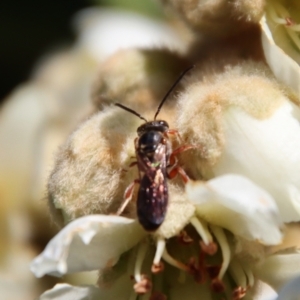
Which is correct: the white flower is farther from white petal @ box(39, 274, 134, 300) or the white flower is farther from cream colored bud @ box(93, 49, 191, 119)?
cream colored bud @ box(93, 49, 191, 119)

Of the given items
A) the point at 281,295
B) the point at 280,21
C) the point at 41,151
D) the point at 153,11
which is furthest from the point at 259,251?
the point at 153,11

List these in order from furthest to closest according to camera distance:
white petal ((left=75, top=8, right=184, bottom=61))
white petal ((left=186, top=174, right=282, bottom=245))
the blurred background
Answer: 1. the blurred background
2. white petal ((left=75, top=8, right=184, bottom=61))
3. white petal ((left=186, top=174, right=282, bottom=245))

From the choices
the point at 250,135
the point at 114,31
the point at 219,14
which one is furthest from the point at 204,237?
the point at 114,31

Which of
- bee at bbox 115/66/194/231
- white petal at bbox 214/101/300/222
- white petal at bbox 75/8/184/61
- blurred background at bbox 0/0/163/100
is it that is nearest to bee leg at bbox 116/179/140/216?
bee at bbox 115/66/194/231

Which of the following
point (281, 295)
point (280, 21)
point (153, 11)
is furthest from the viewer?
point (153, 11)

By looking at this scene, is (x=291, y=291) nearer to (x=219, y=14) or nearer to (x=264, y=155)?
(x=264, y=155)

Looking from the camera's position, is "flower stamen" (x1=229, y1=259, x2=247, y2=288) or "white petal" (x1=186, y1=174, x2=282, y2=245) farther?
"flower stamen" (x1=229, y1=259, x2=247, y2=288)

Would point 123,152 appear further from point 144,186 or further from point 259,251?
point 259,251
